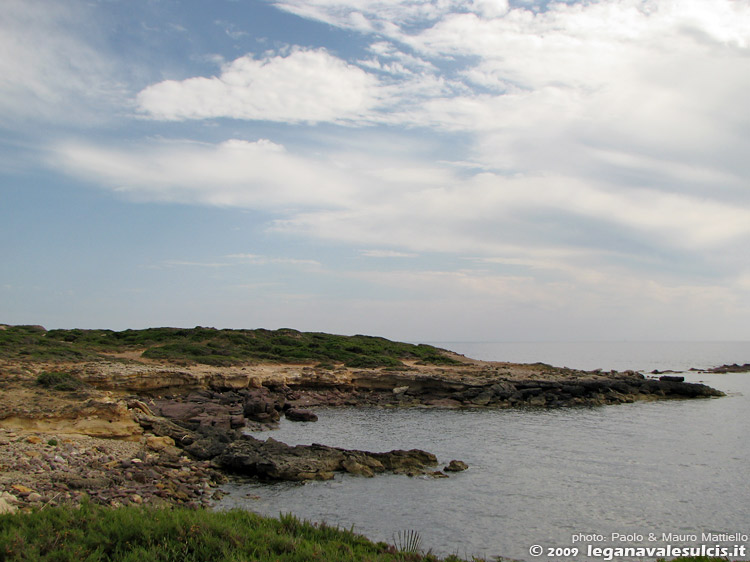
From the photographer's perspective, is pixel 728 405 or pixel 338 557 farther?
pixel 728 405

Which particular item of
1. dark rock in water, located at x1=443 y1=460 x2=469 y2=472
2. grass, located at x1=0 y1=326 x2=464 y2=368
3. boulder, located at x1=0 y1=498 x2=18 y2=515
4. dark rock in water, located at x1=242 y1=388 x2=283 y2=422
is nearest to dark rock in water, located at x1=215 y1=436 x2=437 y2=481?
dark rock in water, located at x1=443 y1=460 x2=469 y2=472

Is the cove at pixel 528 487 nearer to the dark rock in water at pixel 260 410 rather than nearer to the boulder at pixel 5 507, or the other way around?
the dark rock in water at pixel 260 410

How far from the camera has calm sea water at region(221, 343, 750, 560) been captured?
13.2 metres

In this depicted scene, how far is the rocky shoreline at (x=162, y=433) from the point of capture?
1335cm

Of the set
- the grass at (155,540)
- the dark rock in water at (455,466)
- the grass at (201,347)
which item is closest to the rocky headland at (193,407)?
the dark rock in water at (455,466)

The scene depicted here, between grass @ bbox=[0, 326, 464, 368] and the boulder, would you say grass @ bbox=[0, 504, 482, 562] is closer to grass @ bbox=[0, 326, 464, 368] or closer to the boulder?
the boulder

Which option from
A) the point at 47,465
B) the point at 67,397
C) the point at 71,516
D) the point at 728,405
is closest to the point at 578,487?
the point at 71,516

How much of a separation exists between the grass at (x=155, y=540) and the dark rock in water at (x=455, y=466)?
9.60m

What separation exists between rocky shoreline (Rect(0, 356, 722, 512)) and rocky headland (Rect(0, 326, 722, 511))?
6 centimetres

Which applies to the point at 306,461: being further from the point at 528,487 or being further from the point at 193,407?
the point at 193,407

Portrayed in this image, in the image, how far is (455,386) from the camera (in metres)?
41.2

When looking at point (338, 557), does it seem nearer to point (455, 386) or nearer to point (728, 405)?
point (455, 386)

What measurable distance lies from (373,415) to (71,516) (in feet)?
84.3

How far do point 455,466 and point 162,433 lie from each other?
11594 mm
